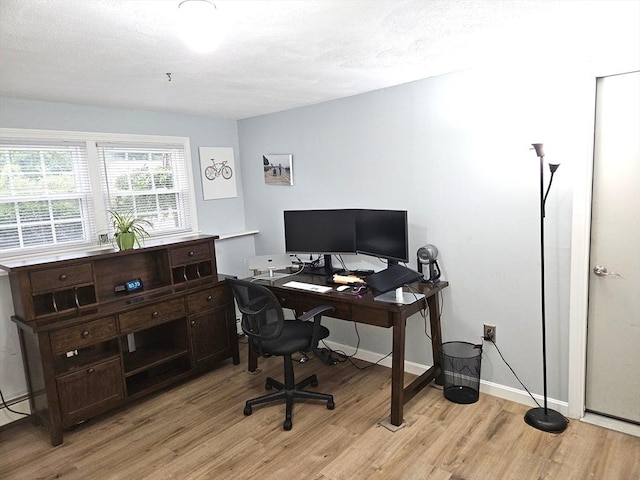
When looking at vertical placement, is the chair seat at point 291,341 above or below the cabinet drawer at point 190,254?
below

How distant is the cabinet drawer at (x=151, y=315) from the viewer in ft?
9.74

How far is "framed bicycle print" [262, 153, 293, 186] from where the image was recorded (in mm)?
3891

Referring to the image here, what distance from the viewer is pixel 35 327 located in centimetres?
260

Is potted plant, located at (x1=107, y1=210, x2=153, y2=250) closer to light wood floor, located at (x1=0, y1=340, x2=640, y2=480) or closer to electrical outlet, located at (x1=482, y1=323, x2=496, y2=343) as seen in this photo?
light wood floor, located at (x1=0, y1=340, x2=640, y2=480)

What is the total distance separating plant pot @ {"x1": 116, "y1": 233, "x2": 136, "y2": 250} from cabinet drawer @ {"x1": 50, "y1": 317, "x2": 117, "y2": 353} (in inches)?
21.6

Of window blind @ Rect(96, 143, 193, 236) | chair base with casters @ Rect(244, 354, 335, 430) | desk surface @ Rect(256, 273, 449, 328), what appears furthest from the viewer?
window blind @ Rect(96, 143, 193, 236)

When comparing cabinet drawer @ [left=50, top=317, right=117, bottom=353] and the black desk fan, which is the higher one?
the black desk fan

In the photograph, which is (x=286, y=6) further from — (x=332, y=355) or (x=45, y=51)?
(x=332, y=355)

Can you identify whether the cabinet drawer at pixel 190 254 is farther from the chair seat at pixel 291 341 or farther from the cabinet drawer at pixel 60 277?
the chair seat at pixel 291 341

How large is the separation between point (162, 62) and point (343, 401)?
2445 mm

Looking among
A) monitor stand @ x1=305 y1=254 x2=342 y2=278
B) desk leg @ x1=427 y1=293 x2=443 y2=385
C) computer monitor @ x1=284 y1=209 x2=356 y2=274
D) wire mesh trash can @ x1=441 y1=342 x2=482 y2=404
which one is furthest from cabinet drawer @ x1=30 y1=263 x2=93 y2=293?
wire mesh trash can @ x1=441 y1=342 x2=482 y2=404

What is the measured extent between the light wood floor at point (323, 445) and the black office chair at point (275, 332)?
0.33 feet

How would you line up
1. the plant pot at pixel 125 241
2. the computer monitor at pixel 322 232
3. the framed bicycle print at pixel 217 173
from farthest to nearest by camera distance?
the framed bicycle print at pixel 217 173 → the computer monitor at pixel 322 232 → the plant pot at pixel 125 241

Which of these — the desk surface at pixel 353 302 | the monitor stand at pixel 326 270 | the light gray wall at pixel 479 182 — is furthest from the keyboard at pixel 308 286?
the light gray wall at pixel 479 182
